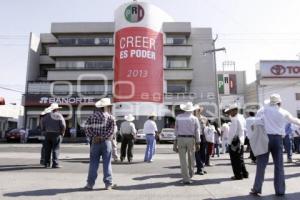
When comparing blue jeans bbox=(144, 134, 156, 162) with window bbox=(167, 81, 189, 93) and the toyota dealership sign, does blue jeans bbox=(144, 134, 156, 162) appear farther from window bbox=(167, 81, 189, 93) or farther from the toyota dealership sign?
the toyota dealership sign

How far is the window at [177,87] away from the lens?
4503 centimetres

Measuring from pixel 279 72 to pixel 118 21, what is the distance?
2166cm

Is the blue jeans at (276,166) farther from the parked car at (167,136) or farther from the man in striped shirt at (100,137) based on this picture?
the parked car at (167,136)

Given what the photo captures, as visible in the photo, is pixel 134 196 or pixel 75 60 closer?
pixel 134 196

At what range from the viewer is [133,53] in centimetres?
4000

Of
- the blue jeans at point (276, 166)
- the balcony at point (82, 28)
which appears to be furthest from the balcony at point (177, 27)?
the blue jeans at point (276, 166)

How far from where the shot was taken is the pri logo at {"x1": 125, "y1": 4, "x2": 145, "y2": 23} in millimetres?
40906

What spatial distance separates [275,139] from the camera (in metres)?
6.85

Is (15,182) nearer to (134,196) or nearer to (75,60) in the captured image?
(134,196)

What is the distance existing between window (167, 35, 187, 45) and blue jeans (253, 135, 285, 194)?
129 ft

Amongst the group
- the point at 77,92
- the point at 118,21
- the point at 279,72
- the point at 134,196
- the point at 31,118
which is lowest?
the point at 134,196

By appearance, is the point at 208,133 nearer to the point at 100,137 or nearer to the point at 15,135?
the point at 100,137

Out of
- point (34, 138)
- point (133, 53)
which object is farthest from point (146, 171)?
point (133, 53)

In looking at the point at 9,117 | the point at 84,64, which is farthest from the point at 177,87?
the point at 9,117
